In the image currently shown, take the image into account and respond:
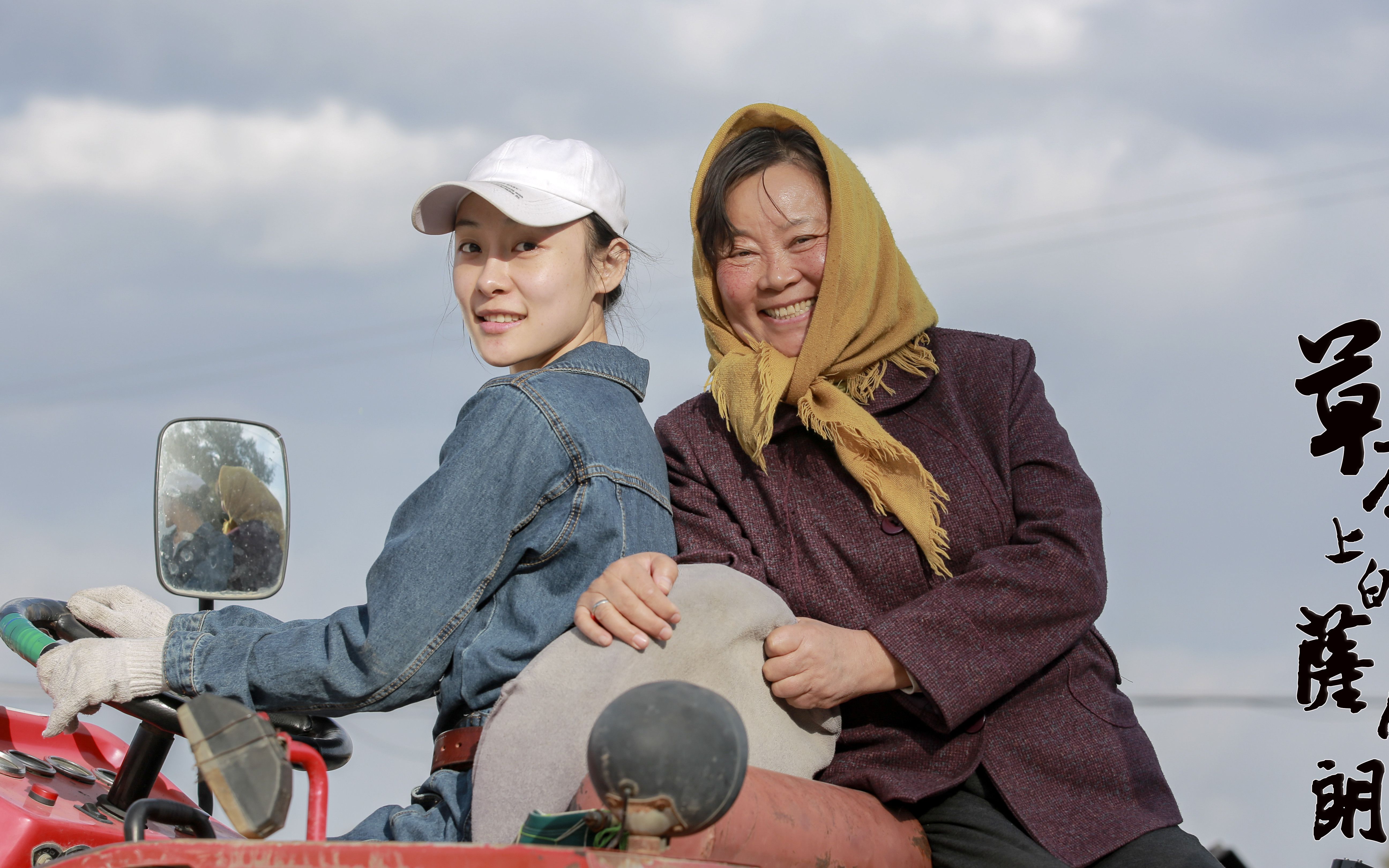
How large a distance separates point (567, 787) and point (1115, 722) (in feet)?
4.01

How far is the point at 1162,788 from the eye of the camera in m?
2.50

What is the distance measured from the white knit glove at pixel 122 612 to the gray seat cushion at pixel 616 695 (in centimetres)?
72

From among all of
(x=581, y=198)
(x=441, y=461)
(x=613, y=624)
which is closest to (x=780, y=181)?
(x=581, y=198)

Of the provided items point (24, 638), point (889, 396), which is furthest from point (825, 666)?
point (24, 638)

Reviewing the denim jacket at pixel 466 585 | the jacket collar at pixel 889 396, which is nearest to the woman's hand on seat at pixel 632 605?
the denim jacket at pixel 466 585

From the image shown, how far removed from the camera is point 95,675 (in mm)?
2049

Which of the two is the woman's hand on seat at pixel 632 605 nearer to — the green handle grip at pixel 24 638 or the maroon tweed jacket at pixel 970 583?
the maroon tweed jacket at pixel 970 583

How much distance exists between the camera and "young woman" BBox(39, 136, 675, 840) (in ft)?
6.93

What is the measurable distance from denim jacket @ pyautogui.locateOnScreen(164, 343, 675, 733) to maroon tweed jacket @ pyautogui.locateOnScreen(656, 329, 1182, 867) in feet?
1.21

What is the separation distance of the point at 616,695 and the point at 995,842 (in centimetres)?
87

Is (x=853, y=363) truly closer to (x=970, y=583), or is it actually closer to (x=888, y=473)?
(x=888, y=473)

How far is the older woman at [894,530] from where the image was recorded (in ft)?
7.70

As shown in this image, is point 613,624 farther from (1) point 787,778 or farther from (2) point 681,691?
(2) point 681,691

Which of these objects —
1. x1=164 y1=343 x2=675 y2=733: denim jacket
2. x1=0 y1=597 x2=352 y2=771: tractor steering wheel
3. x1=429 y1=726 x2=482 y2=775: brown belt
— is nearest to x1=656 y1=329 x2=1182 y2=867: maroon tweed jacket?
x1=164 y1=343 x2=675 y2=733: denim jacket
